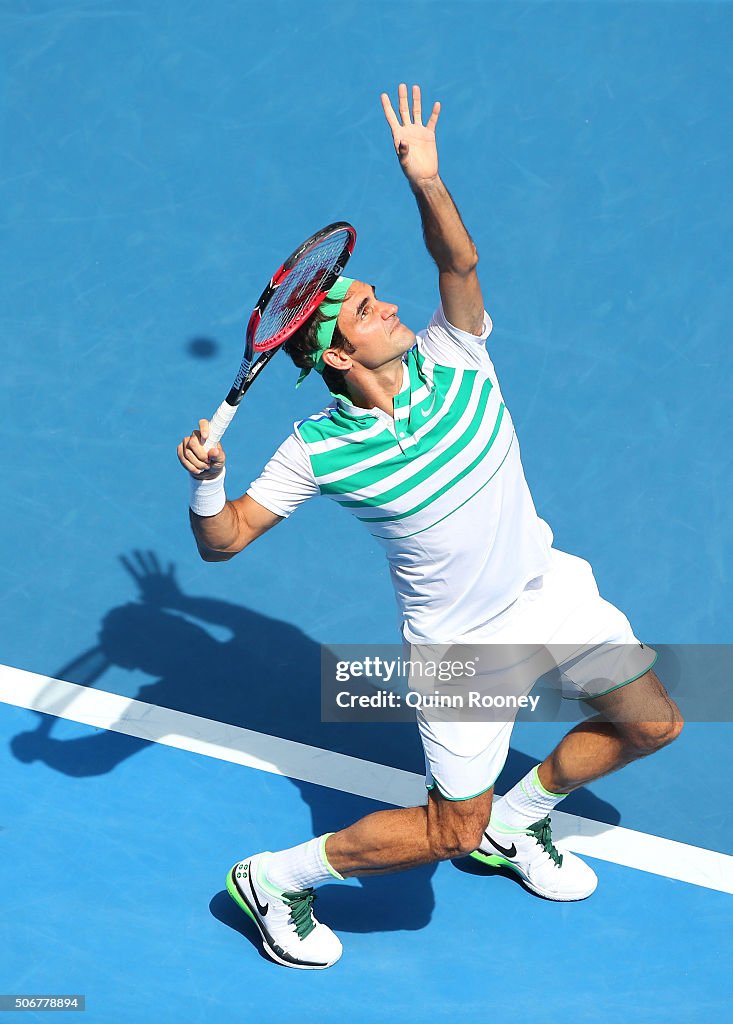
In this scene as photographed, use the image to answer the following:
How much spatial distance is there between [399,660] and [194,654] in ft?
3.01

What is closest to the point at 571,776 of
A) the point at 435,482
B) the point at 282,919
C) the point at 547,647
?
the point at 547,647

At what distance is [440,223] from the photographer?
4.15m

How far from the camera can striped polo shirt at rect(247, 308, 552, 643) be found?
4164 mm

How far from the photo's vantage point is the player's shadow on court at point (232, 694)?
523 cm

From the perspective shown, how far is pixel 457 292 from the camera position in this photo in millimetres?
4230

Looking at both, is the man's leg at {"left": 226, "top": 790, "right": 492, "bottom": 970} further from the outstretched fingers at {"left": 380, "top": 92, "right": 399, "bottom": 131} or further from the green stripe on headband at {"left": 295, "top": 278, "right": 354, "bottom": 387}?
the outstretched fingers at {"left": 380, "top": 92, "right": 399, "bottom": 131}

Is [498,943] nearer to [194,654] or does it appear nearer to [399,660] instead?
[399,660]

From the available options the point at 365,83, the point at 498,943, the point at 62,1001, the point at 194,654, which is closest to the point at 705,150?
the point at 365,83

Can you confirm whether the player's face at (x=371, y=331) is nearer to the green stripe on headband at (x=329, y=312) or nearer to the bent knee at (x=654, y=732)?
the green stripe on headband at (x=329, y=312)

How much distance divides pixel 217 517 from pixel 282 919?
1.55 metres

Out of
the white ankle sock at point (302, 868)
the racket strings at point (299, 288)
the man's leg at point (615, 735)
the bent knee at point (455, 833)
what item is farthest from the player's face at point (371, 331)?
the white ankle sock at point (302, 868)

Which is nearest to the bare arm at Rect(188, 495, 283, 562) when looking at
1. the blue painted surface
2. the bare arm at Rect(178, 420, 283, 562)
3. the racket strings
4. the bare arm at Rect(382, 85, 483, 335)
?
the bare arm at Rect(178, 420, 283, 562)

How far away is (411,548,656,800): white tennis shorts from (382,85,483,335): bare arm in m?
0.97

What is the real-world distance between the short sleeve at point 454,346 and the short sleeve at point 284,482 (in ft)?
1.85
